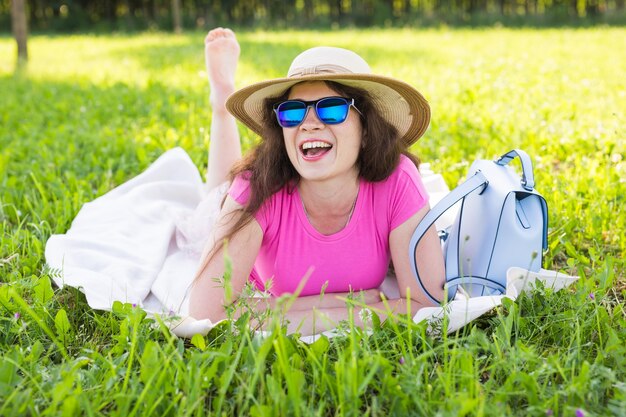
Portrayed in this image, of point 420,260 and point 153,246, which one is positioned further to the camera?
point 153,246

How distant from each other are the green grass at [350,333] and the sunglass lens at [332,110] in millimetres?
824

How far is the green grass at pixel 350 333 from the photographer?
6.27 ft

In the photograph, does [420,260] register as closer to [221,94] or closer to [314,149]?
[314,149]

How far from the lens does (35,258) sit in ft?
10.5

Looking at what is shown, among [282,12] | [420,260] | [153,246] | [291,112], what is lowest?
[153,246]

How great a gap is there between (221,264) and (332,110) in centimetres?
78

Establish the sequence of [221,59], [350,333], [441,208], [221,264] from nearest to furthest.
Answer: [350,333], [441,208], [221,264], [221,59]

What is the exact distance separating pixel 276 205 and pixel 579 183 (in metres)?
2.09

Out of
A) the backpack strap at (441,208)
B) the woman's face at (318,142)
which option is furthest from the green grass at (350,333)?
the woman's face at (318,142)

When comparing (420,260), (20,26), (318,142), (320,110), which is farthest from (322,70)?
(20,26)

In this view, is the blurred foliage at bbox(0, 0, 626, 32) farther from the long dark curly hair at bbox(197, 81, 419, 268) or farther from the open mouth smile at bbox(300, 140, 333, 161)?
the open mouth smile at bbox(300, 140, 333, 161)

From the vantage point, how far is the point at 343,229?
279 centimetres

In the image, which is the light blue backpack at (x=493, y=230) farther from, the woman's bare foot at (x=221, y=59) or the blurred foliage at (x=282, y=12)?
the blurred foliage at (x=282, y=12)

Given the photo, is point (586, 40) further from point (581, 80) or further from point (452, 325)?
point (452, 325)
